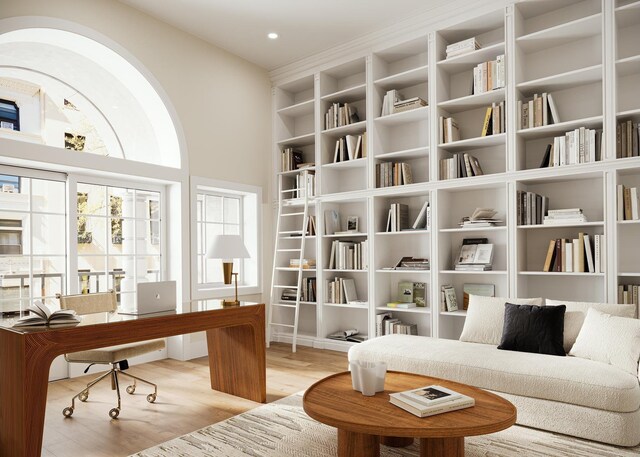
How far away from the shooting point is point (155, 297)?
306cm

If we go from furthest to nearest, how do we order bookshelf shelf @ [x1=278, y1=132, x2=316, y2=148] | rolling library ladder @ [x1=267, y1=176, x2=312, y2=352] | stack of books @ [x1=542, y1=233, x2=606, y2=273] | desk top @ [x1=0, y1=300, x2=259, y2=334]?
bookshelf shelf @ [x1=278, y1=132, x2=316, y2=148]
rolling library ladder @ [x1=267, y1=176, x2=312, y2=352]
stack of books @ [x1=542, y1=233, x2=606, y2=273]
desk top @ [x1=0, y1=300, x2=259, y2=334]

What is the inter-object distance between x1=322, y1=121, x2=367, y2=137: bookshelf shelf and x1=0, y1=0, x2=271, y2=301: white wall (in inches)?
36.5

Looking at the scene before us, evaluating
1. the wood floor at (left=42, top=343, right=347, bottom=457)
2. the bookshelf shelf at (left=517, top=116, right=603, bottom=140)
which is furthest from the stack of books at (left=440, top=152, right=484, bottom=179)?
the wood floor at (left=42, top=343, right=347, bottom=457)

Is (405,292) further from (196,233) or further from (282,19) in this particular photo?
(282,19)

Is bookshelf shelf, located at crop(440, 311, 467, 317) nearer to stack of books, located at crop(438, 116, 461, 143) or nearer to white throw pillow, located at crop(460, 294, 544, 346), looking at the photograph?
white throw pillow, located at crop(460, 294, 544, 346)

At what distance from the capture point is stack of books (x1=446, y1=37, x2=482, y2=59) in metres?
4.28

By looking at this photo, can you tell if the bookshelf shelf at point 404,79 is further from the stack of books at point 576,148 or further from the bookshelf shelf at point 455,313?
the bookshelf shelf at point 455,313

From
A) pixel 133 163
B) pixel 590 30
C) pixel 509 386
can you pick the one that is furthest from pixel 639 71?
pixel 133 163

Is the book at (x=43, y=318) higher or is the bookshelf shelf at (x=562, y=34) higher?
the bookshelf shelf at (x=562, y=34)

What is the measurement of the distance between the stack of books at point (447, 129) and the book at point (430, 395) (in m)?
2.81

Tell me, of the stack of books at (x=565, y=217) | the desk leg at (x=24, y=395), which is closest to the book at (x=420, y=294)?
the stack of books at (x=565, y=217)

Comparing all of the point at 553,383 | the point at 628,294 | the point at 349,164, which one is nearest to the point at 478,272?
the point at 628,294

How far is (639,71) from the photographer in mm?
3693

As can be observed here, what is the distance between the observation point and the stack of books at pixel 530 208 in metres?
3.95
